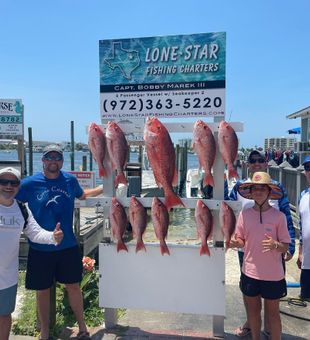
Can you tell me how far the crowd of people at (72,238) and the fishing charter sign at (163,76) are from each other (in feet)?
2.44

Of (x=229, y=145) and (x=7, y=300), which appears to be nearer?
(x=7, y=300)

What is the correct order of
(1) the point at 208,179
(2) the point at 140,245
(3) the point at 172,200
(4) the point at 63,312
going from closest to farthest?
(3) the point at 172,200, (1) the point at 208,179, (2) the point at 140,245, (4) the point at 63,312

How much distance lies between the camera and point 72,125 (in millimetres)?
19531

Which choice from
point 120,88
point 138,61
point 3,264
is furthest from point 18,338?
point 138,61

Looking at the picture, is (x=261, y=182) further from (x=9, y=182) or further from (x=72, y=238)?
(x=9, y=182)

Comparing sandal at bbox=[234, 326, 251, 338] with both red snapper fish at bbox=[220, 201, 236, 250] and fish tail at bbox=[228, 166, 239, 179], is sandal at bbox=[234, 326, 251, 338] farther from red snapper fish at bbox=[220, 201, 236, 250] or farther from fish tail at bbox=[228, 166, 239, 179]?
fish tail at bbox=[228, 166, 239, 179]

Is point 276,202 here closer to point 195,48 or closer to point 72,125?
point 195,48

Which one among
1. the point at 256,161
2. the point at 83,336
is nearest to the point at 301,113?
the point at 256,161

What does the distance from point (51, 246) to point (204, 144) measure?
170cm

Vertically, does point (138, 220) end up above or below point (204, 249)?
above

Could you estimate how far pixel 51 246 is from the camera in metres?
3.57

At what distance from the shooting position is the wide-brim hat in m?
3.27

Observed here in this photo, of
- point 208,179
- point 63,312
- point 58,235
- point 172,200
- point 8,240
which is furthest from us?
point 63,312

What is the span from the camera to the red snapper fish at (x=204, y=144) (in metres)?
3.44
